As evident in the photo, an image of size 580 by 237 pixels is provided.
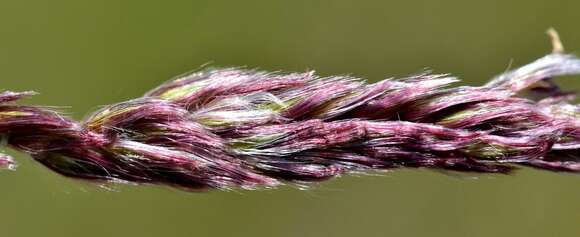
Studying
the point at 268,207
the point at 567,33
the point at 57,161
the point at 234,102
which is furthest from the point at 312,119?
the point at 567,33

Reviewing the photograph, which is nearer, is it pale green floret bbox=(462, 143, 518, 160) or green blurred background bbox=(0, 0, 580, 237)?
pale green floret bbox=(462, 143, 518, 160)

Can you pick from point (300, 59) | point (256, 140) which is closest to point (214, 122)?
point (256, 140)

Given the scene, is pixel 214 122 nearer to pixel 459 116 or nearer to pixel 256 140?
pixel 256 140

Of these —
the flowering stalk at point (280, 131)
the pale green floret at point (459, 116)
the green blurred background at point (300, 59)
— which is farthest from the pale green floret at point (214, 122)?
the green blurred background at point (300, 59)

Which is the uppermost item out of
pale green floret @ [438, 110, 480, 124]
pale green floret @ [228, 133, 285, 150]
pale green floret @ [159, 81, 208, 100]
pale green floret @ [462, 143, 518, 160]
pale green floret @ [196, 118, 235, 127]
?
pale green floret @ [159, 81, 208, 100]

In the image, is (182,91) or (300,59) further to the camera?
(300,59)

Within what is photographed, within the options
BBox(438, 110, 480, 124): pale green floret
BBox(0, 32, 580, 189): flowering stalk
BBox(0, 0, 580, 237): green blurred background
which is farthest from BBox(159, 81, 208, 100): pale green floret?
BBox(0, 0, 580, 237): green blurred background

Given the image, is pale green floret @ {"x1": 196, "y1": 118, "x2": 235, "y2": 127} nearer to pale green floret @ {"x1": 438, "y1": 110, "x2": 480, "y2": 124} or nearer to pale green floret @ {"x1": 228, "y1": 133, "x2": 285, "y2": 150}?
pale green floret @ {"x1": 228, "y1": 133, "x2": 285, "y2": 150}

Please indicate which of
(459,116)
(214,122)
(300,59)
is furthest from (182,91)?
(300,59)

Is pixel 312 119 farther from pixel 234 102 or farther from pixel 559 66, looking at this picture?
pixel 559 66

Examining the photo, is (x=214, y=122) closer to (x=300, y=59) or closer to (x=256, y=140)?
(x=256, y=140)

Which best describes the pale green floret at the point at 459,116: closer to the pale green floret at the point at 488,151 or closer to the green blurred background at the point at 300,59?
the pale green floret at the point at 488,151
